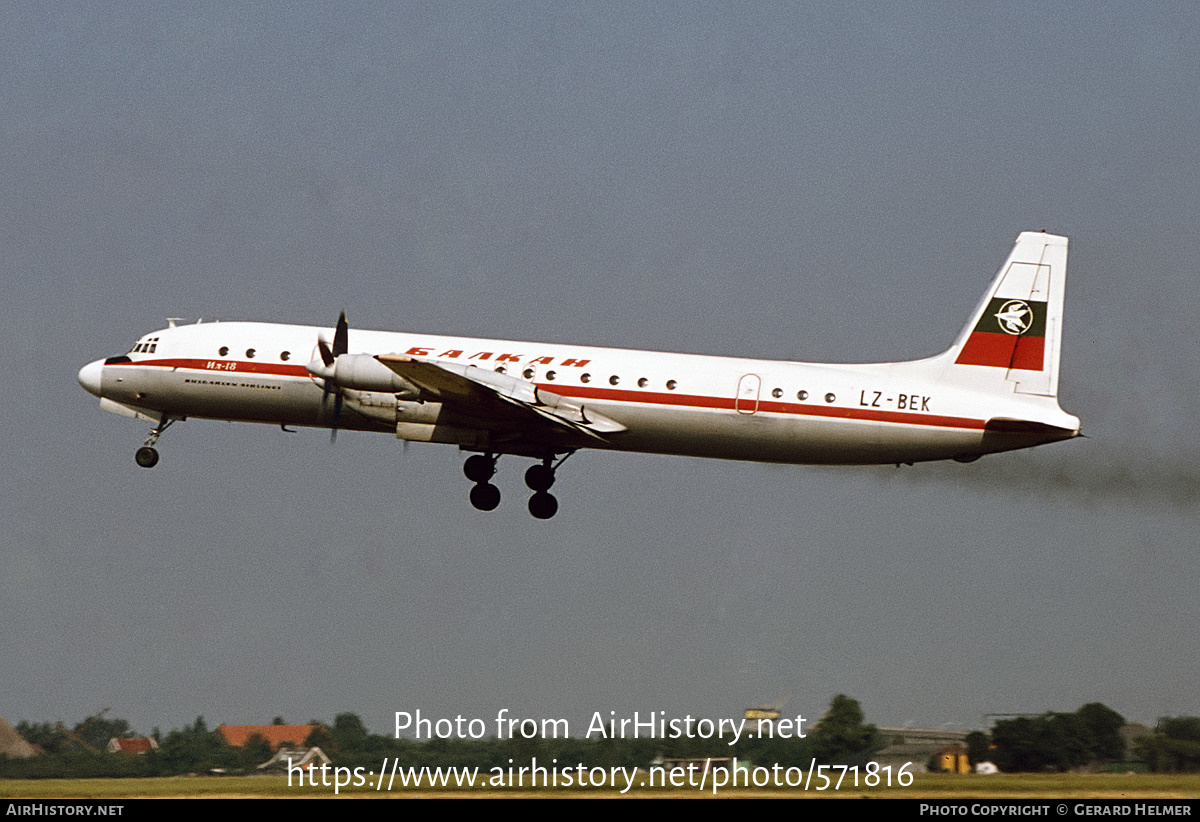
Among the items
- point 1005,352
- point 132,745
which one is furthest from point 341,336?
point 1005,352

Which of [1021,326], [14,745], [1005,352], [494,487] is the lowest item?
[14,745]

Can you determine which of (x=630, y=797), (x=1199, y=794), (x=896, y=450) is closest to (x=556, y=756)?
(x=630, y=797)

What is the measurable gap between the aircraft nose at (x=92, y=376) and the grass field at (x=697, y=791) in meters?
10.8

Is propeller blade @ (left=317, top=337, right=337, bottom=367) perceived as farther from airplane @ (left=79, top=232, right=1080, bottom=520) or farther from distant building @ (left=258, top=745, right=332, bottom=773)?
distant building @ (left=258, top=745, right=332, bottom=773)

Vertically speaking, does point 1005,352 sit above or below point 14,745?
above

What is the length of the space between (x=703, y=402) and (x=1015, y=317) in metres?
7.15

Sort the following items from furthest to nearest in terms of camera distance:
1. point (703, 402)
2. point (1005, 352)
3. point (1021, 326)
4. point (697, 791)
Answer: point (1021, 326)
point (1005, 352)
point (703, 402)
point (697, 791)

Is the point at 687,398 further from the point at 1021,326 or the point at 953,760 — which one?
the point at 953,760

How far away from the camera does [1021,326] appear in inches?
1395

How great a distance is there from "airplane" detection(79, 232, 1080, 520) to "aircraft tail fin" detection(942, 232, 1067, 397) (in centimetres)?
3

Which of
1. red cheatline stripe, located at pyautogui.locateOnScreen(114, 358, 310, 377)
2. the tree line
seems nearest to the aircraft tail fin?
the tree line

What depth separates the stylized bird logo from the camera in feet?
116

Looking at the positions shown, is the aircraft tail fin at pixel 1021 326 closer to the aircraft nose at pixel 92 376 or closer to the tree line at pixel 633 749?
the tree line at pixel 633 749
